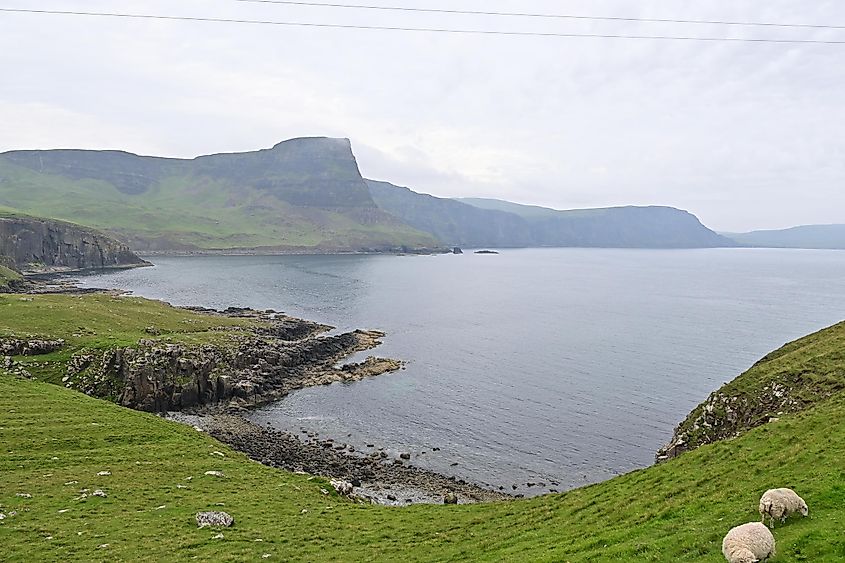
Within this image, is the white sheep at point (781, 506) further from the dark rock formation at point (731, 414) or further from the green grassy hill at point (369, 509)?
the dark rock formation at point (731, 414)

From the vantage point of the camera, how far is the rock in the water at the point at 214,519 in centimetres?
2923

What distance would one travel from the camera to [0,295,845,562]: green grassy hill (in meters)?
20.5

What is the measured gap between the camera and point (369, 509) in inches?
1390

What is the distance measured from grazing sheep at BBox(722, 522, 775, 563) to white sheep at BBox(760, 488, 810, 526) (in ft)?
7.46

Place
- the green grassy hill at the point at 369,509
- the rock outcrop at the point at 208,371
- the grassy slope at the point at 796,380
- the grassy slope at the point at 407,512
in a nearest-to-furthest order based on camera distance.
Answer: the grassy slope at the point at 407,512, the green grassy hill at the point at 369,509, the grassy slope at the point at 796,380, the rock outcrop at the point at 208,371

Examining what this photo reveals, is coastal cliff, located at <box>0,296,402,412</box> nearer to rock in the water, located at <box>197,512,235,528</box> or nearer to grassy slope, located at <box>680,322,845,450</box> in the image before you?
rock in the water, located at <box>197,512,235,528</box>

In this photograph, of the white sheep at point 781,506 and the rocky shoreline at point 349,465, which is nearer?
the white sheep at point 781,506

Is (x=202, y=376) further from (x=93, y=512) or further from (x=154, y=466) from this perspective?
(x=93, y=512)

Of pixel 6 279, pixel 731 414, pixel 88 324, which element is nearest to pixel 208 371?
pixel 88 324

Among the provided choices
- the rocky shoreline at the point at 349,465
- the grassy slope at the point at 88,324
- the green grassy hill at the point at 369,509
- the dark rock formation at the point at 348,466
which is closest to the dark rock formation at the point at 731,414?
the green grassy hill at the point at 369,509

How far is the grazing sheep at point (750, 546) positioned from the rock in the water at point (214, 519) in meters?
23.7

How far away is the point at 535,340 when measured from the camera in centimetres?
11925

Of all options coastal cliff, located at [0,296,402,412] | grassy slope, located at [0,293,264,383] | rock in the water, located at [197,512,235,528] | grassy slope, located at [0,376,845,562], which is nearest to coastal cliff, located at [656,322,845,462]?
grassy slope, located at [0,376,845,562]

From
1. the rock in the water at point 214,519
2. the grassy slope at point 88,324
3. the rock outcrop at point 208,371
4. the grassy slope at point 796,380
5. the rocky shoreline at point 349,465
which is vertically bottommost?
the rocky shoreline at point 349,465
